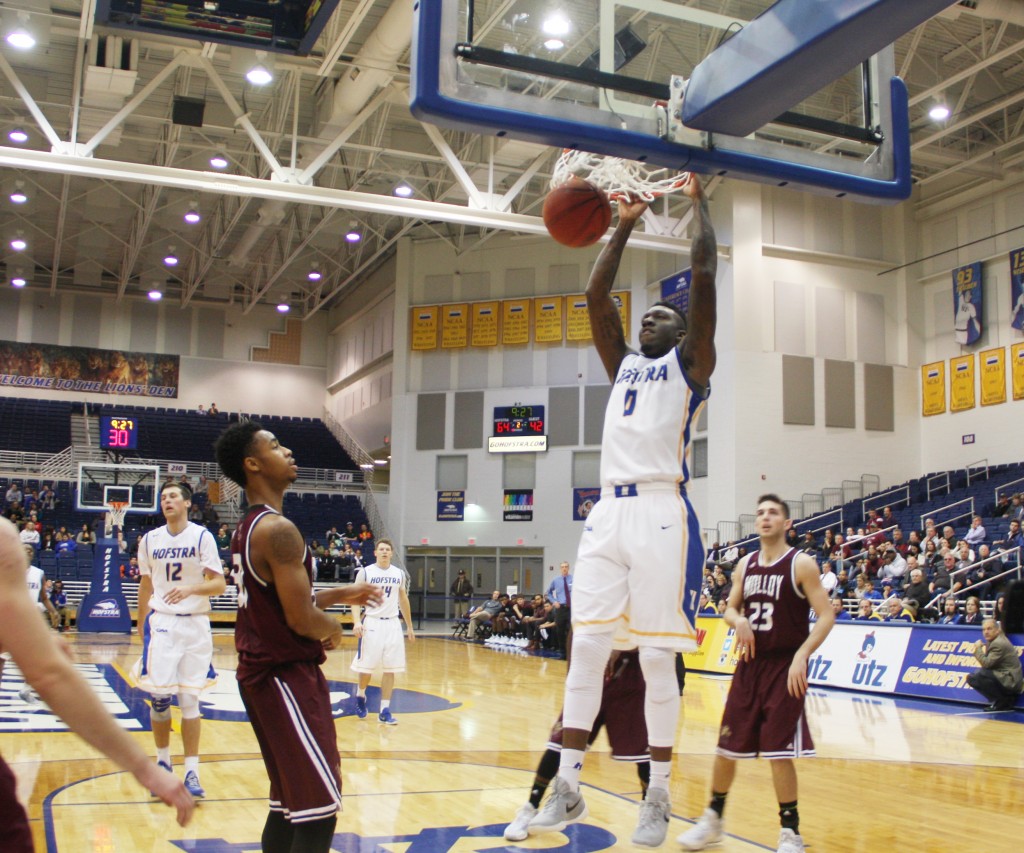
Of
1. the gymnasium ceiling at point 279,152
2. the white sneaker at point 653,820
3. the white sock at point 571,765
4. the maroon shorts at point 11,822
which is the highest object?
the gymnasium ceiling at point 279,152

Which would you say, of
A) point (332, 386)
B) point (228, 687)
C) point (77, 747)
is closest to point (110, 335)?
point (332, 386)

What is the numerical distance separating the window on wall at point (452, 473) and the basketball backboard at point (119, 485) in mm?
8545

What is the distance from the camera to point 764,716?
4.85 metres

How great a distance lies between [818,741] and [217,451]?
6799mm

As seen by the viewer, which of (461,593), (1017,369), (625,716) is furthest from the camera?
(461,593)

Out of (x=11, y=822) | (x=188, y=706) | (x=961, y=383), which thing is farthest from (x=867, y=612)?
(x=11, y=822)

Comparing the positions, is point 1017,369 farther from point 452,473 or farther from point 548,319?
point 452,473

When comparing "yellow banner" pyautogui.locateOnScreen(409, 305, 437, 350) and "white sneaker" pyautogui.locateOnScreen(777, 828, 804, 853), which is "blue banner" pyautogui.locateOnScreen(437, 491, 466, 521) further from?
"white sneaker" pyautogui.locateOnScreen(777, 828, 804, 853)

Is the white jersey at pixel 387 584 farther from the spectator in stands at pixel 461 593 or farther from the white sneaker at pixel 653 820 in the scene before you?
the spectator in stands at pixel 461 593

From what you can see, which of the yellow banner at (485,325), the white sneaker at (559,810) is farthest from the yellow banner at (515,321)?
the white sneaker at (559,810)

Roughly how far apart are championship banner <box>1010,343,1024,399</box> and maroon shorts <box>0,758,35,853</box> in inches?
925

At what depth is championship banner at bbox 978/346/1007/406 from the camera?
75.5 feet

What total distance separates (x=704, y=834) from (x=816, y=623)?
1051mm

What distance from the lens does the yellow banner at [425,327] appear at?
3055cm
